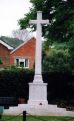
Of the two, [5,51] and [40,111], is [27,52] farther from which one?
[40,111]

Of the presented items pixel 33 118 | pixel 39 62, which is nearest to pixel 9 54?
pixel 39 62

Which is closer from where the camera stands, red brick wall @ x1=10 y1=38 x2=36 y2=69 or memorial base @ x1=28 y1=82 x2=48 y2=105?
memorial base @ x1=28 y1=82 x2=48 y2=105

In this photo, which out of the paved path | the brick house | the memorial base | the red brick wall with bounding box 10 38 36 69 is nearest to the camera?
the paved path

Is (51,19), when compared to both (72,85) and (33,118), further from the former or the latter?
(33,118)

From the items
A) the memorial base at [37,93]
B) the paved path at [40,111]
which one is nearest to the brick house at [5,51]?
the memorial base at [37,93]

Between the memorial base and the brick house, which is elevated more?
the brick house

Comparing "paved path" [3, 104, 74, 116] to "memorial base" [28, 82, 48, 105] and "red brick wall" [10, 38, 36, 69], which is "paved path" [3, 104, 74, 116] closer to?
"memorial base" [28, 82, 48, 105]

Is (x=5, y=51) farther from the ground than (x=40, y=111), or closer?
farther from the ground

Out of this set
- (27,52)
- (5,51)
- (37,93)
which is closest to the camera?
(37,93)

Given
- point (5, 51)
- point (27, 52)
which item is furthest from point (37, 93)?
point (27, 52)

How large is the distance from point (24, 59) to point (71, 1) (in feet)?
99.7

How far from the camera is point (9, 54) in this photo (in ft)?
203

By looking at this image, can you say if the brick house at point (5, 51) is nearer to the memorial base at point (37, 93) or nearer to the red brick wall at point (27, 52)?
the red brick wall at point (27, 52)

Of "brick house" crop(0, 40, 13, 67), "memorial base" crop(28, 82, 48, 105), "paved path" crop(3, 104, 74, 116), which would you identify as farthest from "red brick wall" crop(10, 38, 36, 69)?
"paved path" crop(3, 104, 74, 116)
